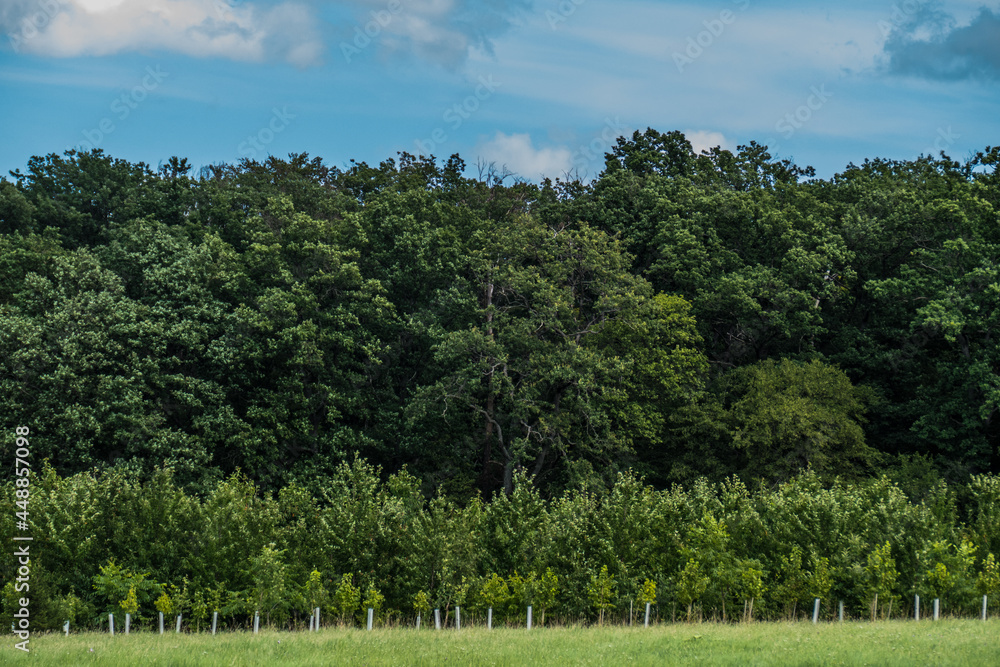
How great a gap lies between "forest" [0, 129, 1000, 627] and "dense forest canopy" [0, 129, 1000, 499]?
185 millimetres

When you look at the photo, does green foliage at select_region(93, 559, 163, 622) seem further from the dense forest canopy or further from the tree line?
the dense forest canopy

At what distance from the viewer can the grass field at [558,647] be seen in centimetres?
2186

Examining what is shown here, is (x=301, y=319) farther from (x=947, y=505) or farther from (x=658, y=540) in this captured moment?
(x=947, y=505)

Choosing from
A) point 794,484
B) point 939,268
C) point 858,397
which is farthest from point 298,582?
point 939,268

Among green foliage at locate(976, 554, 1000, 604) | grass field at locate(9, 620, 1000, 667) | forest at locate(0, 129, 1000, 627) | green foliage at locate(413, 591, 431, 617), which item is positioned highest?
forest at locate(0, 129, 1000, 627)

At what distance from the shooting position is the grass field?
2186cm

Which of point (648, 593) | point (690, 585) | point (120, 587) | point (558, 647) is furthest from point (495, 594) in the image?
point (120, 587)

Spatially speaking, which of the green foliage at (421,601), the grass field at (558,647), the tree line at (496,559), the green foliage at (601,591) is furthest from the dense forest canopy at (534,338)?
the grass field at (558,647)

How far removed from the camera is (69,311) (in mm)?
46312

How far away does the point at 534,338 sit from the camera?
5044 centimetres

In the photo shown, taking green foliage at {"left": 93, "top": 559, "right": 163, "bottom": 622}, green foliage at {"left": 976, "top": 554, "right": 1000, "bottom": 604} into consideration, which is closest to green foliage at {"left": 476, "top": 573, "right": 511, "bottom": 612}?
green foliage at {"left": 93, "top": 559, "right": 163, "bottom": 622}

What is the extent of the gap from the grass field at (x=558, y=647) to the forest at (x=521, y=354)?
8.27 meters

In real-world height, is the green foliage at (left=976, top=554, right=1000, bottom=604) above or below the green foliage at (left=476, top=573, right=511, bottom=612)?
above

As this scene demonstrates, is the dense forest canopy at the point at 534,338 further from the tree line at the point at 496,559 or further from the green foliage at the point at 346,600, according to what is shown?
the green foliage at the point at 346,600
